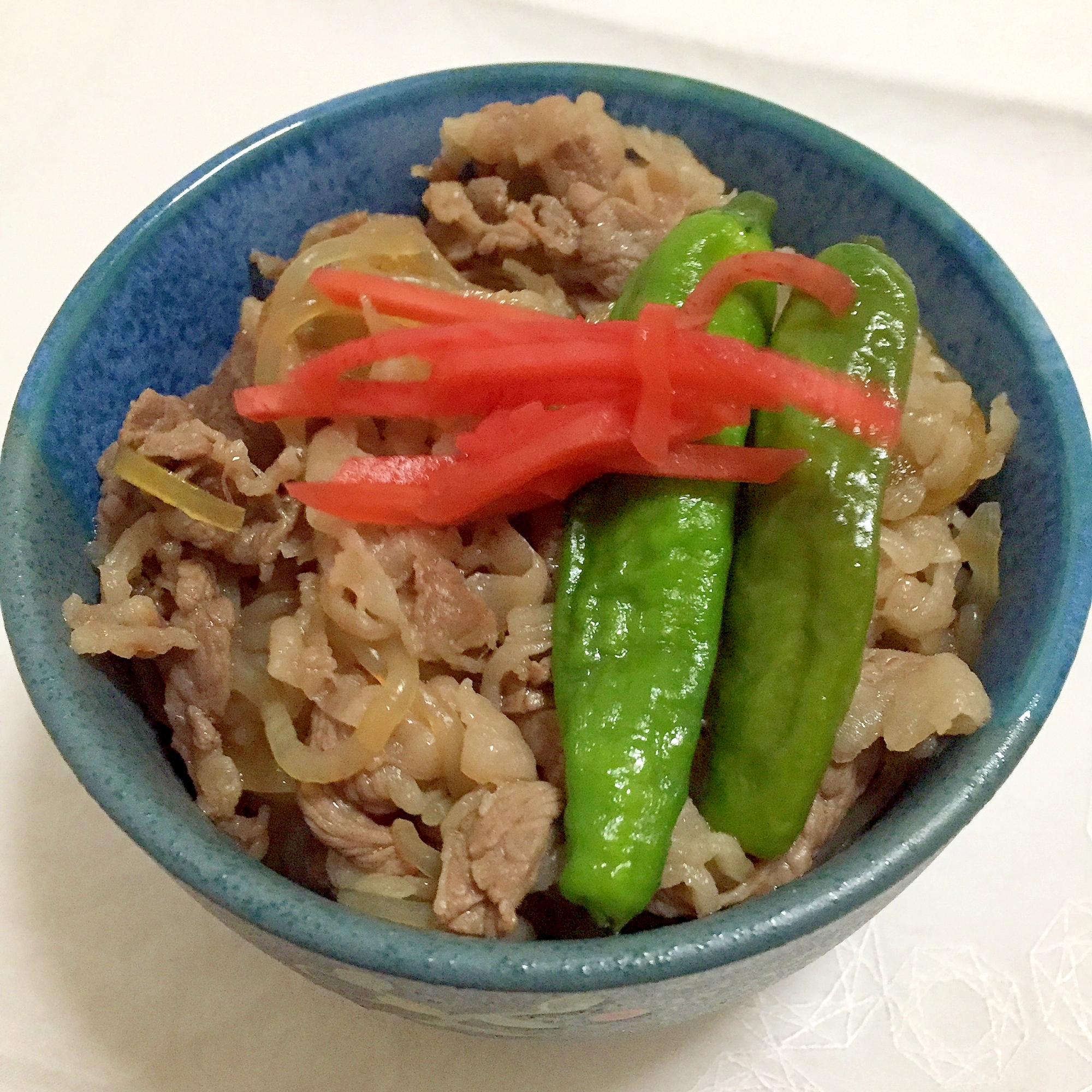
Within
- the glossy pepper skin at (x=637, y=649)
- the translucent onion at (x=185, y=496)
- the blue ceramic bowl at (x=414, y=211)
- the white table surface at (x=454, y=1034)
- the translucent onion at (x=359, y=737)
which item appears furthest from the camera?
the white table surface at (x=454, y=1034)

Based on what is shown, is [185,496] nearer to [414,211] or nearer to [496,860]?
[496,860]

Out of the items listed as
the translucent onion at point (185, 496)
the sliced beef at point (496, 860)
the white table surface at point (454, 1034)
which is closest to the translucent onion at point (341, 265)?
the translucent onion at point (185, 496)

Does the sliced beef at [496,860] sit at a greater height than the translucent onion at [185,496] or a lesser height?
lesser

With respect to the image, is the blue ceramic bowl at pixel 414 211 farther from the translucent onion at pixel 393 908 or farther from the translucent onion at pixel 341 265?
the translucent onion at pixel 341 265

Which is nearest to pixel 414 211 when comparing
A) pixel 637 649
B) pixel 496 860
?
pixel 637 649

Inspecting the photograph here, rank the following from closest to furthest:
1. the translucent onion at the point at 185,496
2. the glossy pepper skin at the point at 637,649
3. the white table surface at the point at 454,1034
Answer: the glossy pepper skin at the point at 637,649
the translucent onion at the point at 185,496
the white table surface at the point at 454,1034

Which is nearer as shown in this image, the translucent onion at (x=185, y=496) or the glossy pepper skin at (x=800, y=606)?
the glossy pepper skin at (x=800, y=606)

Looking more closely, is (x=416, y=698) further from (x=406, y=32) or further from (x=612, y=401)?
(x=406, y=32)
